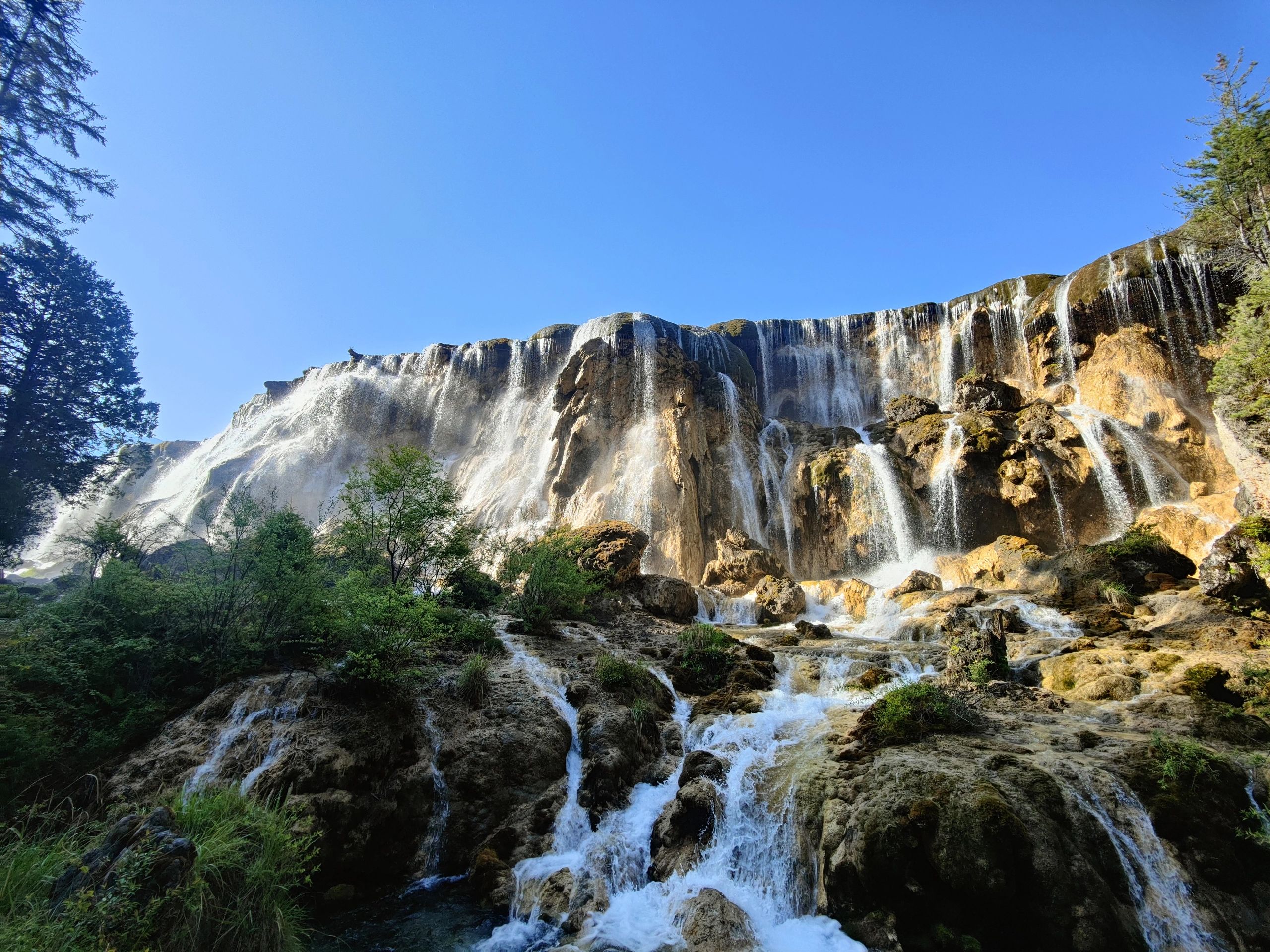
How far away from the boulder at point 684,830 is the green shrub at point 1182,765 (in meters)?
5.73

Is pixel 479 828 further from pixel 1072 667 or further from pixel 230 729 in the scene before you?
pixel 1072 667

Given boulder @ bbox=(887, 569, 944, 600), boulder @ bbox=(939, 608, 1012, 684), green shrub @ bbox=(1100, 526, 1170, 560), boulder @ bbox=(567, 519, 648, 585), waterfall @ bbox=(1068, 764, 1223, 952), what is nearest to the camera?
waterfall @ bbox=(1068, 764, 1223, 952)

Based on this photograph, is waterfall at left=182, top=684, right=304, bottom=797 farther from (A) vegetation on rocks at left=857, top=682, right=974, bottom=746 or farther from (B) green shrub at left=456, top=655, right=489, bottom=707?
(A) vegetation on rocks at left=857, top=682, right=974, bottom=746

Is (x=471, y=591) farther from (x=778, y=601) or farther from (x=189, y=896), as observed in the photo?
(x=189, y=896)

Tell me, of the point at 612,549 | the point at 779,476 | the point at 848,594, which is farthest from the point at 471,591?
the point at 779,476

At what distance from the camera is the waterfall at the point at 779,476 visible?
32.6 metres

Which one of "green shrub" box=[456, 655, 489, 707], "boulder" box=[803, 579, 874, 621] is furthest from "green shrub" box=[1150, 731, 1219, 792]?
"boulder" box=[803, 579, 874, 621]

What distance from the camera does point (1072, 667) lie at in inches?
470

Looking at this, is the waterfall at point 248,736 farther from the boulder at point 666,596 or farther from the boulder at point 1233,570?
the boulder at point 1233,570

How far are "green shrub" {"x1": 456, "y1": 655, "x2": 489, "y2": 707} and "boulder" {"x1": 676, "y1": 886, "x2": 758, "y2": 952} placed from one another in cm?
544

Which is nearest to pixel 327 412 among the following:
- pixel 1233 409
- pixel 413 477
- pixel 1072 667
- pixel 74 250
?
pixel 74 250

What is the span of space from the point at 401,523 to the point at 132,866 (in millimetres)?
9693

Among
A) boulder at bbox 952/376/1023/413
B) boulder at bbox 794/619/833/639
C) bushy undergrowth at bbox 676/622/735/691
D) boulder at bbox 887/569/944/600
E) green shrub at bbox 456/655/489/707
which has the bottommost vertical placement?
green shrub at bbox 456/655/489/707

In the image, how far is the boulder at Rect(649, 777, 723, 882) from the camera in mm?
7973
